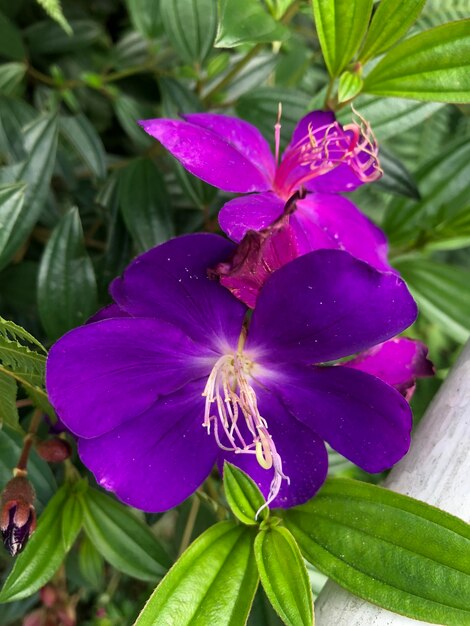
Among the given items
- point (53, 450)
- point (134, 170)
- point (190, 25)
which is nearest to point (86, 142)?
point (134, 170)

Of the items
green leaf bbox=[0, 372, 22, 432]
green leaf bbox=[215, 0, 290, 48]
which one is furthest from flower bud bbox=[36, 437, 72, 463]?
green leaf bbox=[215, 0, 290, 48]

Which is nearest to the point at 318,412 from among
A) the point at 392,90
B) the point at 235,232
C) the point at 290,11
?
the point at 235,232

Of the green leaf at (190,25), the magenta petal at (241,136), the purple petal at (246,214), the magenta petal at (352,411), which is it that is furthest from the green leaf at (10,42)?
the magenta petal at (352,411)

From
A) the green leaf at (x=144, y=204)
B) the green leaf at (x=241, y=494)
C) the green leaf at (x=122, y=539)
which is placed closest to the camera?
the green leaf at (x=241, y=494)

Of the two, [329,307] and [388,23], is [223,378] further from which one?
[388,23]

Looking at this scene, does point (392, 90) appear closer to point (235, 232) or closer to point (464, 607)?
point (235, 232)

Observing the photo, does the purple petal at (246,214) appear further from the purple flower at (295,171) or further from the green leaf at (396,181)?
the green leaf at (396,181)
